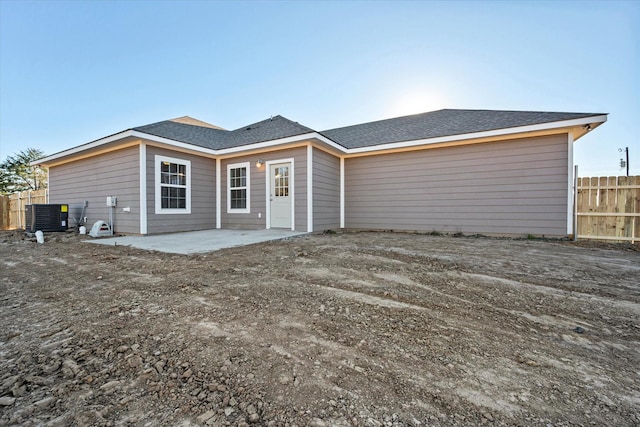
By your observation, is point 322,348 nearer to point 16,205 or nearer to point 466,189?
point 466,189

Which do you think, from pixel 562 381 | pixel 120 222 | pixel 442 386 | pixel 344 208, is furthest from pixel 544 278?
pixel 120 222

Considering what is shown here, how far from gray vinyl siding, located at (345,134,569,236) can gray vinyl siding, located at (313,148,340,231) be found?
474mm

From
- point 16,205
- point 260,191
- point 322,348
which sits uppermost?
point 260,191

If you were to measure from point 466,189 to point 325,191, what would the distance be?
3.91 metres

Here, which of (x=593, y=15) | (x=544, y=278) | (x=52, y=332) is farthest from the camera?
(x=593, y=15)

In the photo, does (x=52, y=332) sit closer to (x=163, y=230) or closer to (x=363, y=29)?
(x=163, y=230)

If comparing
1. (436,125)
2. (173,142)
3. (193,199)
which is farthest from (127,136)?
(436,125)

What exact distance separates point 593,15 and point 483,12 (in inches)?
97.4

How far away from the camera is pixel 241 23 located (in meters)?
8.44

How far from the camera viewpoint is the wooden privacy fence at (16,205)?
33.8 feet

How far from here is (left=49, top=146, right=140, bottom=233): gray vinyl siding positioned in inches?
254

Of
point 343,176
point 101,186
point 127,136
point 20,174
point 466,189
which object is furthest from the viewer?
point 20,174

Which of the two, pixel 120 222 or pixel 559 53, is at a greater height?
pixel 559 53

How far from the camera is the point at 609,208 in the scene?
5.50m
